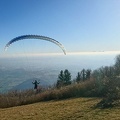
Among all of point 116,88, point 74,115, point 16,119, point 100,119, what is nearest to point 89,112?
point 74,115

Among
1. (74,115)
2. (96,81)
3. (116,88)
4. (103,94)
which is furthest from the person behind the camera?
(96,81)

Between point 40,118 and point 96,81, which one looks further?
point 96,81

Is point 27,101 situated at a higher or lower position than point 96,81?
lower

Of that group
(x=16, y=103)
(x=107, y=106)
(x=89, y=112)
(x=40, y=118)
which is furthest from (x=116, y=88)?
(x=16, y=103)

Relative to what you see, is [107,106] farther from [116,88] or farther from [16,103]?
[16,103]

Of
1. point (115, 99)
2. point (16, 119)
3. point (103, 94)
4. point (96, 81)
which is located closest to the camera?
point (16, 119)

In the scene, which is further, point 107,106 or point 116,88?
point 116,88

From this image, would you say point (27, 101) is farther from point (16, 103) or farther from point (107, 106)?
point (107, 106)

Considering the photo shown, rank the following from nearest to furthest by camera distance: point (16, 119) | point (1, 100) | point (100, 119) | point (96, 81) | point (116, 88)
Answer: point (100, 119)
point (16, 119)
point (116, 88)
point (1, 100)
point (96, 81)

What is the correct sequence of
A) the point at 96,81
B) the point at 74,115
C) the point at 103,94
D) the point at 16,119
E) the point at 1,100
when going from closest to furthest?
the point at 74,115 → the point at 16,119 → the point at 103,94 → the point at 1,100 → the point at 96,81
